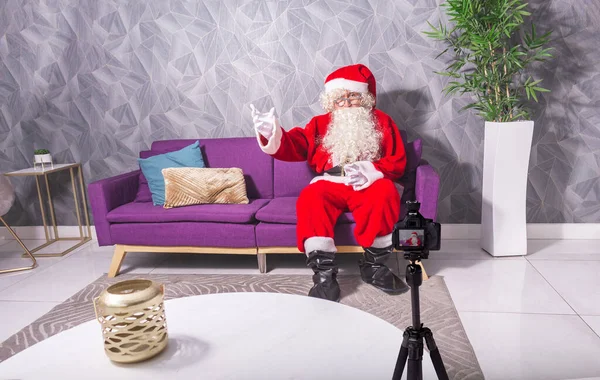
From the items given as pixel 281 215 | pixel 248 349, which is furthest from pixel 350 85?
pixel 248 349

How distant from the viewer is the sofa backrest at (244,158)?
312 centimetres

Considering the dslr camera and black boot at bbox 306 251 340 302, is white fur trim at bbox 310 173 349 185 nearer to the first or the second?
black boot at bbox 306 251 340 302

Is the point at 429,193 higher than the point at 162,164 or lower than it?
lower

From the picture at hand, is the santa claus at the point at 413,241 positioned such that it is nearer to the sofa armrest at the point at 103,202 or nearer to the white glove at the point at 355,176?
the white glove at the point at 355,176

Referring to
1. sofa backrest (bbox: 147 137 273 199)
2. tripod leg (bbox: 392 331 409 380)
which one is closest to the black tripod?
tripod leg (bbox: 392 331 409 380)

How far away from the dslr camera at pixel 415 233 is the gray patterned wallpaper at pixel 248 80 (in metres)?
2.48

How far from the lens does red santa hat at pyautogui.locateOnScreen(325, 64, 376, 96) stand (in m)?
2.75

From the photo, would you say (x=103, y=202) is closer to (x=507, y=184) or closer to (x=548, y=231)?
(x=507, y=184)

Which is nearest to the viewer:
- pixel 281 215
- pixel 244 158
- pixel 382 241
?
pixel 382 241

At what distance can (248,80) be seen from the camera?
11.0ft

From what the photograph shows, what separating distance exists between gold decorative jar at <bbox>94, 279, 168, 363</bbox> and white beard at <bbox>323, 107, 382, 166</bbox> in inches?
68.1

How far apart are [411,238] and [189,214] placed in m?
2.02

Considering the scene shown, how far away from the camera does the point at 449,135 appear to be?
10.7 ft

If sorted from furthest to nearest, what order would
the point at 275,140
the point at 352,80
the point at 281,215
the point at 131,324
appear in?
the point at 352,80 → the point at 281,215 → the point at 275,140 → the point at 131,324
